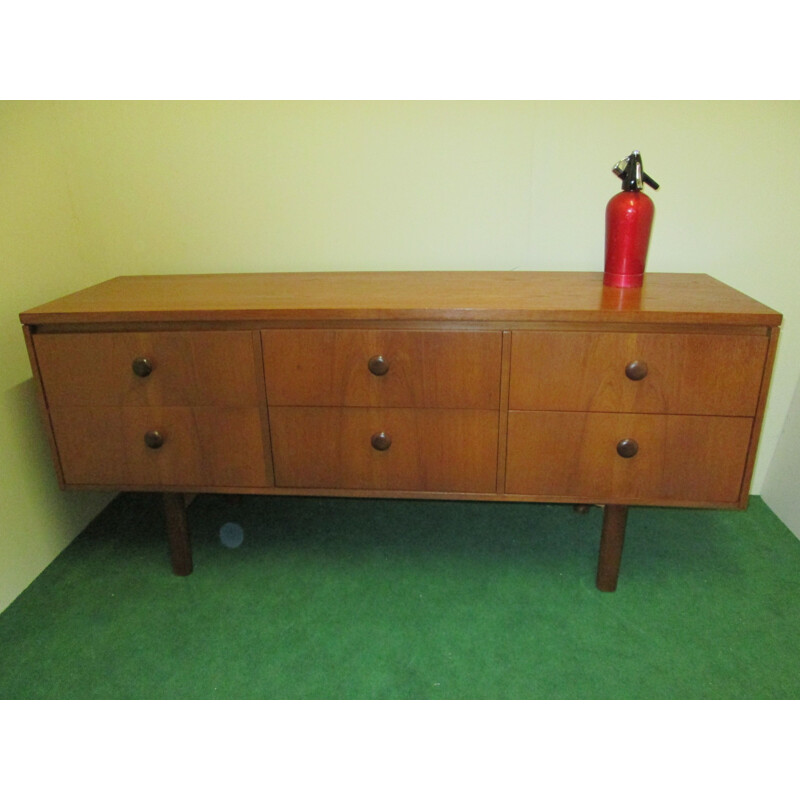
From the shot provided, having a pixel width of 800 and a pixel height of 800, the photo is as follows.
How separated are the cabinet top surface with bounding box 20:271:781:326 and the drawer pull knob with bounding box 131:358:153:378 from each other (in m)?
0.09

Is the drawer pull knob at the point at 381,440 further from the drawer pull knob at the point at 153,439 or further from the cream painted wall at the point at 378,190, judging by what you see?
the cream painted wall at the point at 378,190

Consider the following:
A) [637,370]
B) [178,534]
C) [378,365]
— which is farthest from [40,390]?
[637,370]

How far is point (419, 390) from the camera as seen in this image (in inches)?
47.3

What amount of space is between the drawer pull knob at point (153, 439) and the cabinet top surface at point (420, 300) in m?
0.26

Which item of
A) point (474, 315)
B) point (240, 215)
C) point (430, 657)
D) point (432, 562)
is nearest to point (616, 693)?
point (430, 657)

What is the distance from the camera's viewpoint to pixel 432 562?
1515 millimetres

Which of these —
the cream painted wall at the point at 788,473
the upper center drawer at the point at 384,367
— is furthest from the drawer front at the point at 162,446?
the cream painted wall at the point at 788,473

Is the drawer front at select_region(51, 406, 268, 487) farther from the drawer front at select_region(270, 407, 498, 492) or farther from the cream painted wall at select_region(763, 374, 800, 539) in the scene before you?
the cream painted wall at select_region(763, 374, 800, 539)

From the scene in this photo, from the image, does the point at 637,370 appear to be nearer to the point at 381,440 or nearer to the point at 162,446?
the point at 381,440

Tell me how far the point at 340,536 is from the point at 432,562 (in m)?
0.29


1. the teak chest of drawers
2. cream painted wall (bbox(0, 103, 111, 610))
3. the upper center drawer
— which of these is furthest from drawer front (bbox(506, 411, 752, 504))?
cream painted wall (bbox(0, 103, 111, 610))

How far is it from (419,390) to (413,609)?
0.55 meters

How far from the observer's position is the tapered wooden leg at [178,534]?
4.66 feet

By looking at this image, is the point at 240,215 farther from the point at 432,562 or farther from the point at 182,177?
the point at 432,562
